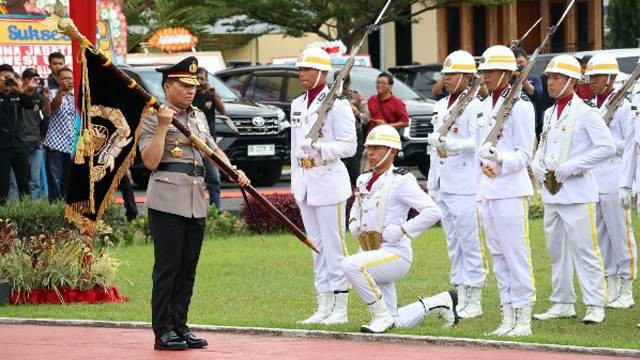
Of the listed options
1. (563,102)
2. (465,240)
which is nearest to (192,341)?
(465,240)

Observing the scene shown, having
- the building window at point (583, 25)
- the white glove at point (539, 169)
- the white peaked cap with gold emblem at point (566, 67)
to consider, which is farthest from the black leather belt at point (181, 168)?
the building window at point (583, 25)

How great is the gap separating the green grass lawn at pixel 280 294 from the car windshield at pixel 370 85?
25.5 feet

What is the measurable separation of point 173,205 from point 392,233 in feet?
5.61

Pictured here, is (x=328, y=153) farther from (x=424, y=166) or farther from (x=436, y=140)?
(x=424, y=166)

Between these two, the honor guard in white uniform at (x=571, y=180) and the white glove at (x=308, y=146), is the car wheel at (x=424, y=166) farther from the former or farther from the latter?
the white glove at (x=308, y=146)

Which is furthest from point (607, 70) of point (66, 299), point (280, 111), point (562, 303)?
point (280, 111)

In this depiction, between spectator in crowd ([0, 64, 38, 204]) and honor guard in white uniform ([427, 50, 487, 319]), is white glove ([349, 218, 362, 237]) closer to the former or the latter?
honor guard in white uniform ([427, 50, 487, 319])

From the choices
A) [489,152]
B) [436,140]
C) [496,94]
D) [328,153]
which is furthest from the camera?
[436,140]

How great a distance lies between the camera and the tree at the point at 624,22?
47.6 metres

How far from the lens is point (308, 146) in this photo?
1259 centimetres

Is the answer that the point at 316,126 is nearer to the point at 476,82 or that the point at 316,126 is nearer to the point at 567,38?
the point at 476,82

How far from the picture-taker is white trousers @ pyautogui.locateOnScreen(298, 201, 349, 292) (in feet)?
41.5

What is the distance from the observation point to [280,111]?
88.3ft

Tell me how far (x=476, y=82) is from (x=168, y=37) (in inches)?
919
